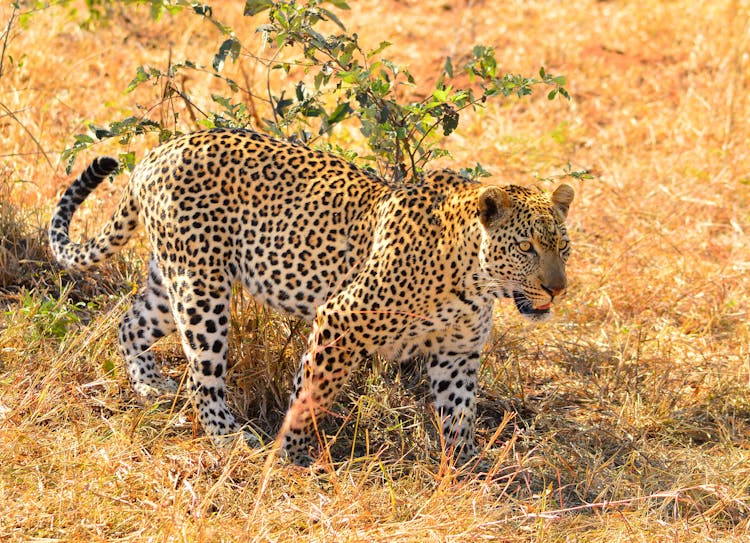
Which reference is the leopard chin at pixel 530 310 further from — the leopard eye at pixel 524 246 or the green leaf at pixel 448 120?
the green leaf at pixel 448 120

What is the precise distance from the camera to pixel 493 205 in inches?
199

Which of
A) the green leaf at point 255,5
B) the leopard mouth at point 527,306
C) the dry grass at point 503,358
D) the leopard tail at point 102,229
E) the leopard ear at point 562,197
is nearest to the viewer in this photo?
the dry grass at point 503,358

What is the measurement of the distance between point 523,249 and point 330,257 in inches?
39.7

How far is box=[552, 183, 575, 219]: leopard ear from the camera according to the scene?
5.27 meters

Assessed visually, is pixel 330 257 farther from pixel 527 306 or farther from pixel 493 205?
pixel 527 306

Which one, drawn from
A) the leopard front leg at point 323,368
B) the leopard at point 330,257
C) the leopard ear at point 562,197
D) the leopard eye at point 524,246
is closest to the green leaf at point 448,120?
the leopard at point 330,257

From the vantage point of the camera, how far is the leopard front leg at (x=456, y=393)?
569 centimetres

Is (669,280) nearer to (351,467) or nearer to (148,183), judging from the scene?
(351,467)

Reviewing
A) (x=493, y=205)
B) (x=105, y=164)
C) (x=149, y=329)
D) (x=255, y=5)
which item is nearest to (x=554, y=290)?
(x=493, y=205)

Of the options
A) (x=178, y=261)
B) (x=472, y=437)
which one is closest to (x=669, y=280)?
(x=472, y=437)

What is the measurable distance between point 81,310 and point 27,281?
2.15 feet

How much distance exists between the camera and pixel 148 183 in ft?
A: 18.9

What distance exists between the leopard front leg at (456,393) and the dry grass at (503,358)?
5.8 inches

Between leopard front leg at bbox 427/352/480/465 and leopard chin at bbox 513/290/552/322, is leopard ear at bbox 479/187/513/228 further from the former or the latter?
leopard front leg at bbox 427/352/480/465
